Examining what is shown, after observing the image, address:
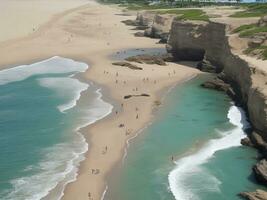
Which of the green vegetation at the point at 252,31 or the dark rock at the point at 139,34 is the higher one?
the green vegetation at the point at 252,31

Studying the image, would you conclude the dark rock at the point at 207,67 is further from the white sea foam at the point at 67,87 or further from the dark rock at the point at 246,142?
the dark rock at the point at 246,142

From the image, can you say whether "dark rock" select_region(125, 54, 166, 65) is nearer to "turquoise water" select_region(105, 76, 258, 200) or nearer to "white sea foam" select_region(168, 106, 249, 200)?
"turquoise water" select_region(105, 76, 258, 200)

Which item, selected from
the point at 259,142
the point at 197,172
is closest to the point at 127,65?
the point at 259,142

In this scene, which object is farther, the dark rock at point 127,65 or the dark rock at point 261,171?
the dark rock at point 127,65

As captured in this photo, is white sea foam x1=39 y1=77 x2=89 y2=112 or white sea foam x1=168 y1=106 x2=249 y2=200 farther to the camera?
white sea foam x1=39 y1=77 x2=89 y2=112

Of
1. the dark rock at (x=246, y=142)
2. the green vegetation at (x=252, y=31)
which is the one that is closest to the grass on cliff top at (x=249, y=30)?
the green vegetation at (x=252, y=31)

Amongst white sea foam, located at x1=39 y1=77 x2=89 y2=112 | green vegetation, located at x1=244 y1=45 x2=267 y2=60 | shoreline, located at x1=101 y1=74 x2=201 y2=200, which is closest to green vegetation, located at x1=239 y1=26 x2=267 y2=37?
green vegetation, located at x1=244 y1=45 x2=267 y2=60
